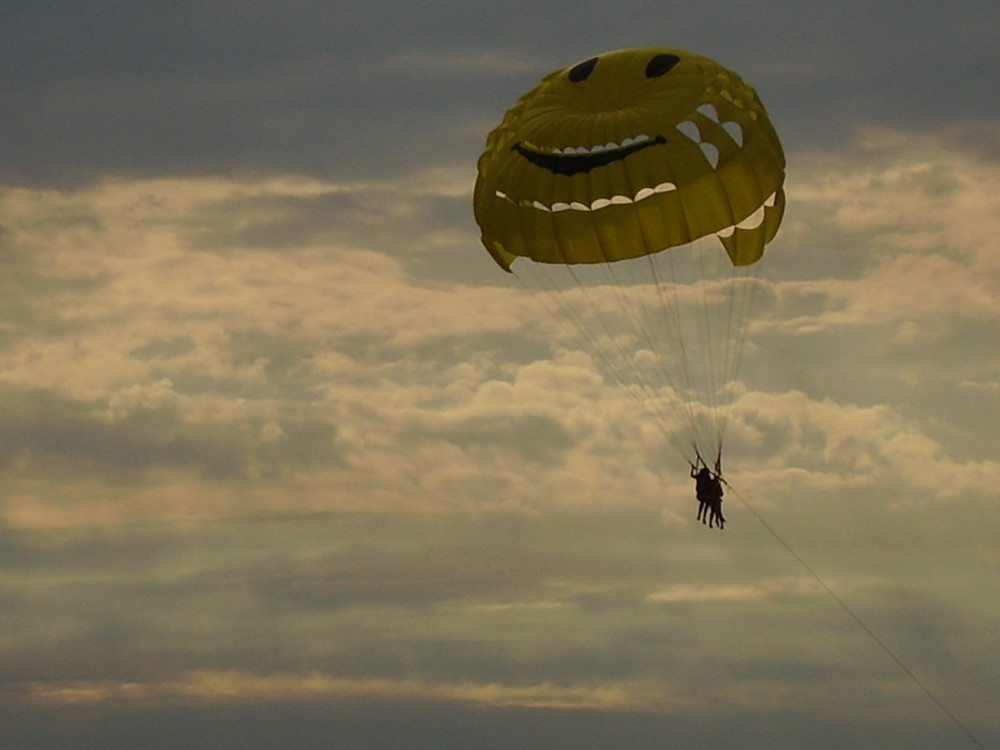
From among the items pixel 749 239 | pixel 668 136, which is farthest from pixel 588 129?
pixel 749 239

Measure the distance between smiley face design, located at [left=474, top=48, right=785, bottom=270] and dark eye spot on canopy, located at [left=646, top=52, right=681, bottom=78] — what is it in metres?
0.02

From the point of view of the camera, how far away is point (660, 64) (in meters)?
61.0

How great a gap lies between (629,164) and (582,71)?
12.1 feet

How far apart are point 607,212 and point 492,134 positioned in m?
4.42

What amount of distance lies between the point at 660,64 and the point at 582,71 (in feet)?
6.40

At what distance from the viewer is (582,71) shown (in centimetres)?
6166

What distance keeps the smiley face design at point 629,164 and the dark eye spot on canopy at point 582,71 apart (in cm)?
4

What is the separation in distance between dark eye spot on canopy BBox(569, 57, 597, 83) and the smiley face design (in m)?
0.04

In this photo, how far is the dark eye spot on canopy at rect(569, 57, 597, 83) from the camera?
6150cm

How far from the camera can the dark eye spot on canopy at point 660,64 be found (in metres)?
60.8

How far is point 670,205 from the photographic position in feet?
195

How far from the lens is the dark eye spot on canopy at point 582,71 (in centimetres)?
6150

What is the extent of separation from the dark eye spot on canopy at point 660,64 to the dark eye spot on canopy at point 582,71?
144 centimetres

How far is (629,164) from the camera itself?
59.1 metres
